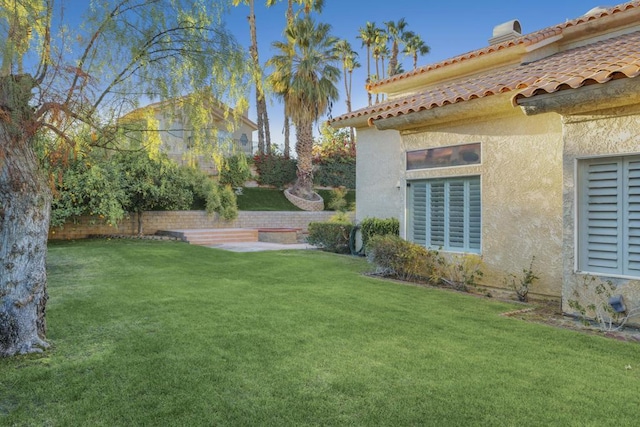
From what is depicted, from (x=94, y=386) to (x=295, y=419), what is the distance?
7.10 ft

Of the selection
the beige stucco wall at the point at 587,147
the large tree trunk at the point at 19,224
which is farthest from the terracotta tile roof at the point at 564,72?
the large tree trunk at the point at 19,224

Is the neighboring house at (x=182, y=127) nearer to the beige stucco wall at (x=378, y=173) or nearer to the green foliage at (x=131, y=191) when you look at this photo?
the green foliage at (x=131, y=191)

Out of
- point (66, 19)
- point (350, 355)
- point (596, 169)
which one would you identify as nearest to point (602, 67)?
→ point (596, 169)

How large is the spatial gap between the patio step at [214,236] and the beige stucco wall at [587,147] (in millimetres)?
17573

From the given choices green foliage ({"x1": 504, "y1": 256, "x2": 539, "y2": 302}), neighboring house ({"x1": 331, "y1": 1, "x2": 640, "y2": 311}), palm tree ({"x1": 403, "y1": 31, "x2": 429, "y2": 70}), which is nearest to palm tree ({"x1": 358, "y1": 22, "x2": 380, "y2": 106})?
palm tree ({"x1": 403, "y1": 31, "x2": 429, "y2": 70})

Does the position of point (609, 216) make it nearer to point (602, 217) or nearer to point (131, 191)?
point (602, 217)

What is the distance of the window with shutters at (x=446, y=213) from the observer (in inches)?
392

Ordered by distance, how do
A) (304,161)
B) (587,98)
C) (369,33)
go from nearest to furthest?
1. (587,98)
2. (304,161)
3. (369,33)

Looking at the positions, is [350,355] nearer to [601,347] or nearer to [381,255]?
[601,347]

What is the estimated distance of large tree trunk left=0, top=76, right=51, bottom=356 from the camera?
5.12m

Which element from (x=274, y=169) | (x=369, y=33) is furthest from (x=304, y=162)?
(x=369, y=33)

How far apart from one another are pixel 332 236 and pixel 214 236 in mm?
8078

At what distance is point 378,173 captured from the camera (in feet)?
55.3

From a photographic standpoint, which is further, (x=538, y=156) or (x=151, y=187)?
(x=151, y=187)
